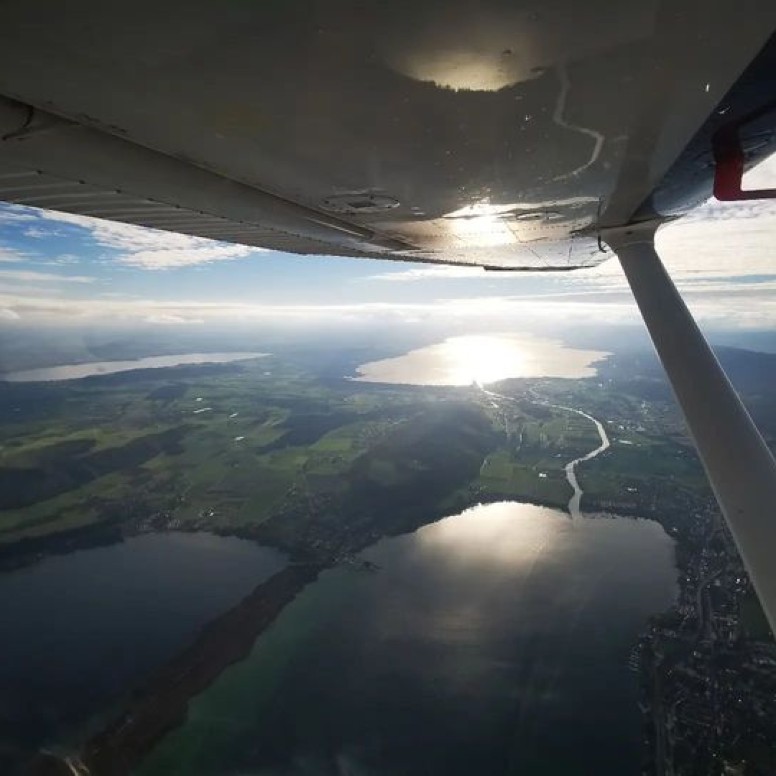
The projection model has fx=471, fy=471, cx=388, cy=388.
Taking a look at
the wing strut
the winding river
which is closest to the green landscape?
the winding river

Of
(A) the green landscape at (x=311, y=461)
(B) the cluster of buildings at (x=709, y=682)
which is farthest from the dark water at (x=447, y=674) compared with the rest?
(A) the green landscape at (x=311, y=461)

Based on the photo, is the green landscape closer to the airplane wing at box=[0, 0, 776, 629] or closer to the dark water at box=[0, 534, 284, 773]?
the dark water at box=[0, 534, 284, 773]

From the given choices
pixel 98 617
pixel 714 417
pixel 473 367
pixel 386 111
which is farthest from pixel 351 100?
pixel 473 367

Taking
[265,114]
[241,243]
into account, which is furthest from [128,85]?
[241,243]

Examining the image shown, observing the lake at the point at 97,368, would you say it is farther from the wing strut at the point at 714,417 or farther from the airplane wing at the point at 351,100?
the wing strut at the point at 714,417

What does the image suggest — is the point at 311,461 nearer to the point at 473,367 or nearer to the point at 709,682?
the point at 709,682

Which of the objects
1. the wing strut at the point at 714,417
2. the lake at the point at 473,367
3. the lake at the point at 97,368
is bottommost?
the lake at the point at 473,367
